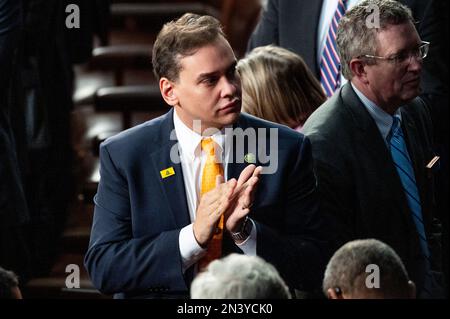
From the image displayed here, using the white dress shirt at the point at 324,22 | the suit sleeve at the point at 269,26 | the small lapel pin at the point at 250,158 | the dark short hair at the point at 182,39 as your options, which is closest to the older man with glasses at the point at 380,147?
the small lapel pin at the point at 250,158

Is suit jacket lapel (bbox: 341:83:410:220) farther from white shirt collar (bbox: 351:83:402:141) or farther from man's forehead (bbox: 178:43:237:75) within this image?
man's forehead (bbox: 178:43:237:75)

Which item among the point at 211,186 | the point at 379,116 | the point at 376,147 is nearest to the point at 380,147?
the point at 376,147

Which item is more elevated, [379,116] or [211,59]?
[211,59]

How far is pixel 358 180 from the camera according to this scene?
3.14m

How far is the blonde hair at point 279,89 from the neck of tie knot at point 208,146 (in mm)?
775

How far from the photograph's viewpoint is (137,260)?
2846 millimetres

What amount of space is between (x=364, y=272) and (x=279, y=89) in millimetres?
1300

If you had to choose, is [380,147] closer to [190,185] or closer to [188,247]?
[190,185]

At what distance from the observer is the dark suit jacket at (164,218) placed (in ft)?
9.36

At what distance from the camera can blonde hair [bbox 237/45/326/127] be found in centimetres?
372

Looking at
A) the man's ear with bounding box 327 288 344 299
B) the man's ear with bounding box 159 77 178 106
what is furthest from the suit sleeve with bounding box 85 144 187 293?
the man's ear with bounding box 327 288 344 299
